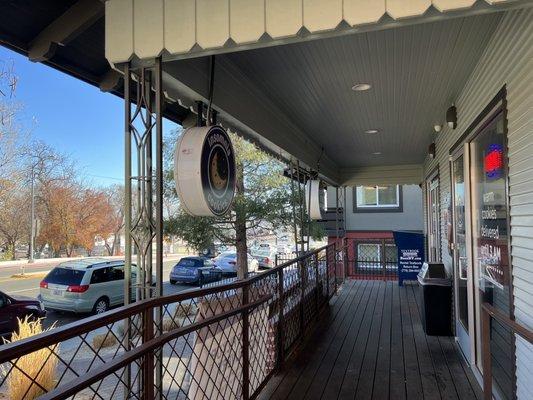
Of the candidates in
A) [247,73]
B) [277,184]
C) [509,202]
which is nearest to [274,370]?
[509,202]

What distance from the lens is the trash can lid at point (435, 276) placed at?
4.70 m

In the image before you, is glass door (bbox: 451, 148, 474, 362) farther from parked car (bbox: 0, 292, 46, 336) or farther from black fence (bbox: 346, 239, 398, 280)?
parked car (bbox: 0, 292, 46, 336)

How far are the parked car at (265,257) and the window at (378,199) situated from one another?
581 cm

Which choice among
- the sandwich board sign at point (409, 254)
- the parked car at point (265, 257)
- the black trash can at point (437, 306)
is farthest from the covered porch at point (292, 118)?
the parked car at point (265, 257)

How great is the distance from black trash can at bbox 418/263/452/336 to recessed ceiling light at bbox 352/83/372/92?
229 centimetres

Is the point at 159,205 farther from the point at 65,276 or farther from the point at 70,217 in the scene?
the point at 70,217

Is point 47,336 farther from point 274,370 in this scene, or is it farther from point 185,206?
point 274,370

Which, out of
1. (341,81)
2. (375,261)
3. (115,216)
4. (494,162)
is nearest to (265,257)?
(375,261)

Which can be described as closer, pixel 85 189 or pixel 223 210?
pixel 223 210

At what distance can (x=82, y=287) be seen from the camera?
995 cm

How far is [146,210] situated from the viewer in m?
2.41

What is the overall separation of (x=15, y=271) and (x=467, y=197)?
21975 millimetres

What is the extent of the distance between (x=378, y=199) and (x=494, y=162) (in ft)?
40.2

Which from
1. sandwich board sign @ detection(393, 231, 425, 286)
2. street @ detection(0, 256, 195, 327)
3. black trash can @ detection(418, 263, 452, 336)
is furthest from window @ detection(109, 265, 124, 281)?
black trash can @ detection(418, 263, 452, 336)
